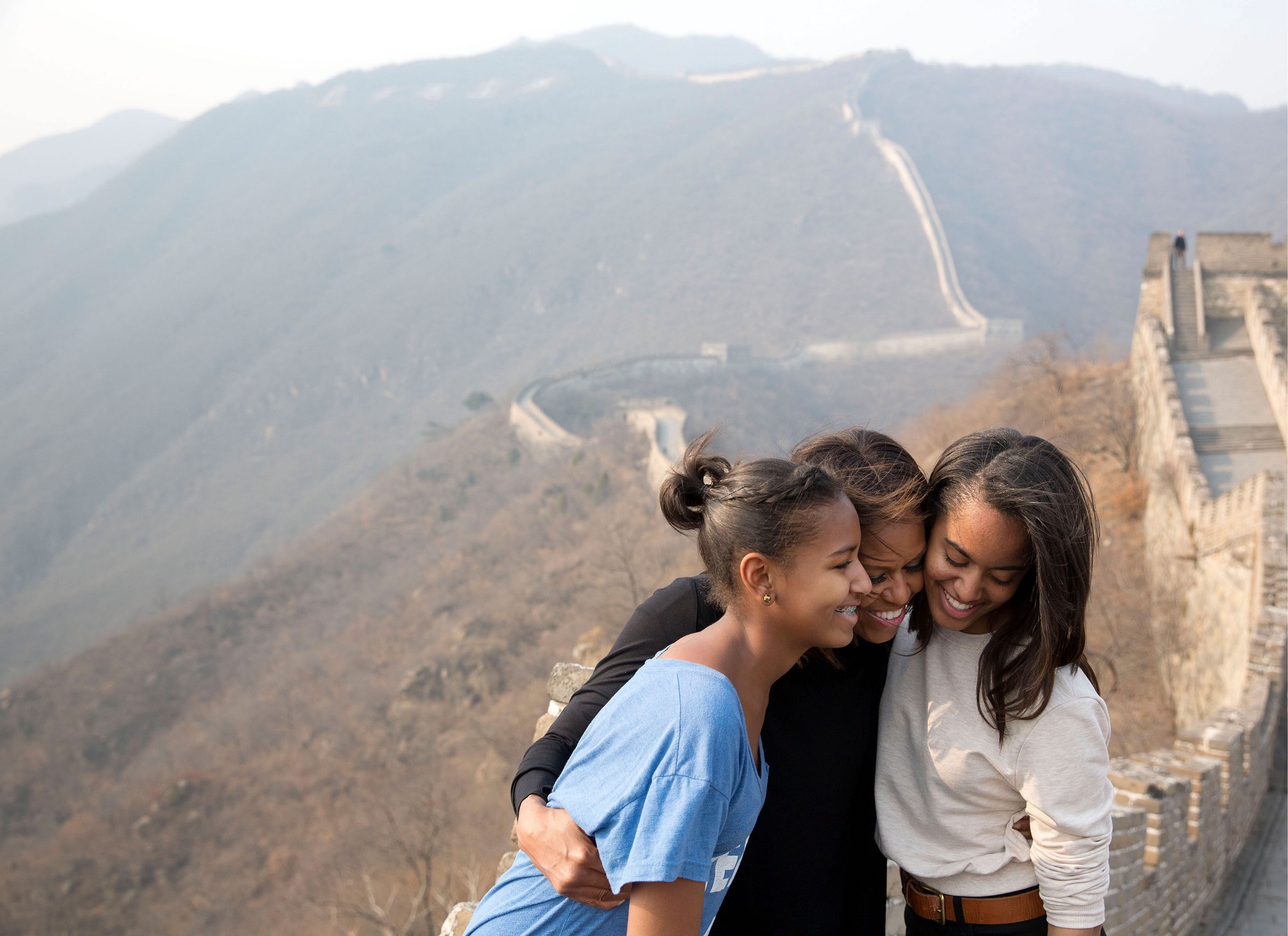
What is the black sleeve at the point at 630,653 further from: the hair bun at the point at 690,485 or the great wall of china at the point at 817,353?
the great wall of china at the point at 817,353

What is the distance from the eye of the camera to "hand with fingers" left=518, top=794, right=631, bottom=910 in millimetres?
1324

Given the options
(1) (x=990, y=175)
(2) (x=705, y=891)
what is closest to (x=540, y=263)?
(1) (x=990, y=175)

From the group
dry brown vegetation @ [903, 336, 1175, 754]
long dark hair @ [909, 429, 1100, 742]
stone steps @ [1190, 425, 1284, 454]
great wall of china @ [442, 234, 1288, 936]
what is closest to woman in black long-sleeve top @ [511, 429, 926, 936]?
long dark hair @ [909, 429, 1100, 742]

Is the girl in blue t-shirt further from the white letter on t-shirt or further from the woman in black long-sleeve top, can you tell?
the woman in black long-sleeve top

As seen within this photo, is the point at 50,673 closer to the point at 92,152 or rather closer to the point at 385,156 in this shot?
the point at 385,156

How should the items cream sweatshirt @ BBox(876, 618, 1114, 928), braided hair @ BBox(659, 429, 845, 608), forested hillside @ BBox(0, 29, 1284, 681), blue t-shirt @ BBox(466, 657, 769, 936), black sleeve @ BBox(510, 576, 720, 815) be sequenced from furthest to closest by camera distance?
forested hillside @ BBox(0, 29, 1284, 681), black sleeve @ BBox(510, 576, 720, 815), cream sweatshirt @ BBox(876, 618, 1114, 928), braided hair @ BBox(659, 429, 845, 608), blue t-shirt @ BBox(466, 657, 769, 936)

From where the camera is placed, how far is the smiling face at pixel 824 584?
1.45 meters

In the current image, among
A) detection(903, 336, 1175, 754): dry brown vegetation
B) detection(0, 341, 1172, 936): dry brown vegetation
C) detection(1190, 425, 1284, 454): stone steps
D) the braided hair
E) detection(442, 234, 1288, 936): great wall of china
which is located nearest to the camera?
the braided hair

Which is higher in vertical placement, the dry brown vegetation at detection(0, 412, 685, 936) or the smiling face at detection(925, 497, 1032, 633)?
the smiling face at detection(925, 497, 1032, 633)

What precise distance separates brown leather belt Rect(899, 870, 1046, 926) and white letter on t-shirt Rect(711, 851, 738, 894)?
2.18ft

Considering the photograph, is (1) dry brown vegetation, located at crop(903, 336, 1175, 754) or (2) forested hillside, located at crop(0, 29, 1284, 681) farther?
(2) forested hillside, located at crop(0, 29, 1284, 681)

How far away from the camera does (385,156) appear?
105 m

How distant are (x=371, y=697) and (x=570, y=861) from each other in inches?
957

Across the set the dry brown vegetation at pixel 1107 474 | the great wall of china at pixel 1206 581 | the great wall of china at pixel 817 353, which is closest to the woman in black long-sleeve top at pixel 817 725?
the great wall of china at pixel 1206 581
